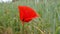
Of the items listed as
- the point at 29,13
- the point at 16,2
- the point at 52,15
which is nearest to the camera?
the point at 29,13

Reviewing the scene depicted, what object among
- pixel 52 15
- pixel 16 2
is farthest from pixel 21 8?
pixel 16 2

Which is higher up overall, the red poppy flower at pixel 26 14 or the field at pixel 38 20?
the red poppy flower at pixel 26 14

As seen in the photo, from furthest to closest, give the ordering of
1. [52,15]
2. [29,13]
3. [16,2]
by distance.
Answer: [16,2] < [52,15] < [29,13]

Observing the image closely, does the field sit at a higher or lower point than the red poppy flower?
lower

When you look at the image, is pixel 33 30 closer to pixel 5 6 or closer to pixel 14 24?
pixel 14 24

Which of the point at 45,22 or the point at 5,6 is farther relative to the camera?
the point at 5,6

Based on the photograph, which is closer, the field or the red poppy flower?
the red poppy flower

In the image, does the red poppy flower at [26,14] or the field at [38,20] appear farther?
the field at [38,20]

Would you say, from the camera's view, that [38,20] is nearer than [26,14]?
No
